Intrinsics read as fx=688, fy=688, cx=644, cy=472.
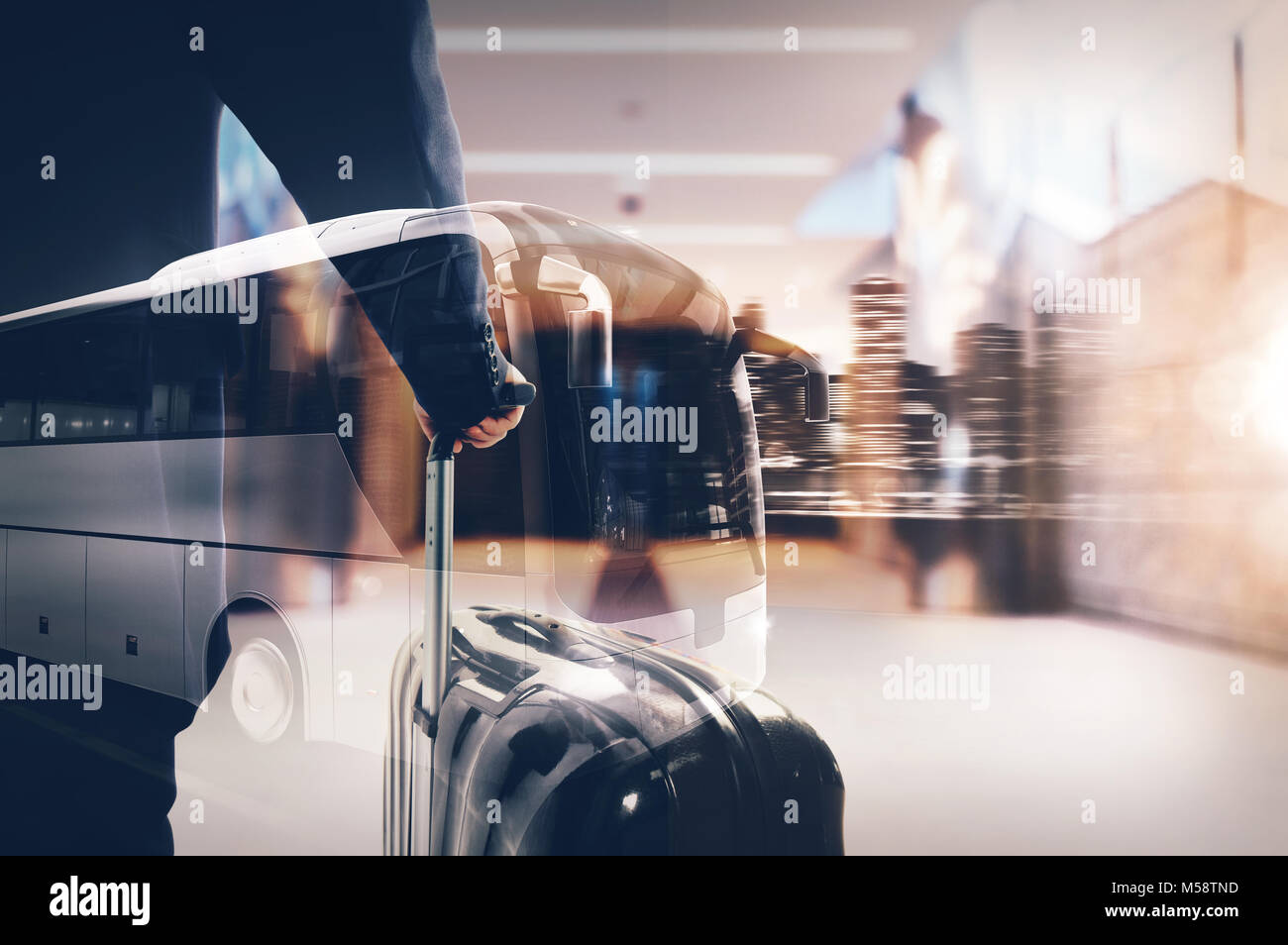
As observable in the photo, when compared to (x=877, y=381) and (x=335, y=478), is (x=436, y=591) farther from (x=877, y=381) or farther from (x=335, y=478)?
(x=877, y=381)

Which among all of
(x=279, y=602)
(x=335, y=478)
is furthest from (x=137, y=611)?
(x=335, y=478)

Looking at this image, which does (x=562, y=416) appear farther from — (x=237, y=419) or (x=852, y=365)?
(x=852, y=365)

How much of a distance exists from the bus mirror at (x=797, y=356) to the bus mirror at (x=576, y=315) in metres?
0.66

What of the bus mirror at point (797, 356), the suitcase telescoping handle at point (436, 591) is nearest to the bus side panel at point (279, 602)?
the suitcase telescoping handle at point (436, 591)

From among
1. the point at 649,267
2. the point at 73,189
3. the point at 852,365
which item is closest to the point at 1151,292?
the point at 852,365

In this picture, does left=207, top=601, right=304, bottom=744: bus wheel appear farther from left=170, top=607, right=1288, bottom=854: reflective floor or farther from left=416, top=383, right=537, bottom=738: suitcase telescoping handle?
left=416, top=383, right=537, bottom=738: suitcase telescoping handle

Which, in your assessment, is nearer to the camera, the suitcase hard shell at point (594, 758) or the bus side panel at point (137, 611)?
the suitcase hard shell at point (594, 758)

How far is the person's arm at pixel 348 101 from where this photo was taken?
1.61 m

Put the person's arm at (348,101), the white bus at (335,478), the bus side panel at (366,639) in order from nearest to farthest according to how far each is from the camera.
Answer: the person's arm at (348,101)
the white bus at (335,478)
the bus side panel at (366,639)

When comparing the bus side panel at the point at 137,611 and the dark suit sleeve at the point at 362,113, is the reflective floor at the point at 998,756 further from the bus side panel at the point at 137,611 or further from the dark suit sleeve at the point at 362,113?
the dark suit sleeve at the point at 362,113

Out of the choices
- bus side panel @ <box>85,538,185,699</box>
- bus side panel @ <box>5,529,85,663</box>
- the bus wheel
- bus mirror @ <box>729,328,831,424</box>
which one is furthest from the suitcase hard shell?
bus side panel @ <box>5,529,85,663</box>

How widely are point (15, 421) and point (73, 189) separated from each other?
5.68 ft

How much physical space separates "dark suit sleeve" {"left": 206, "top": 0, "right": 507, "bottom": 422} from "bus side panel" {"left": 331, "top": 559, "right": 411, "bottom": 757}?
911mm

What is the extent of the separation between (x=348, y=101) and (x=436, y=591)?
4.18ft
